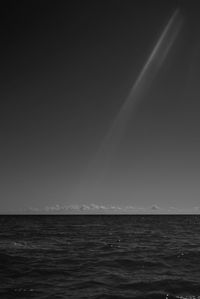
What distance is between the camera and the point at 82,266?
21438 millimetres

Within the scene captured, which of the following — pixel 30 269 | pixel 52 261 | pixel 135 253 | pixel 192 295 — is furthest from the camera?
pixel 135 253

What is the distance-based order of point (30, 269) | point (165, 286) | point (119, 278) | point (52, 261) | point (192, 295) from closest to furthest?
point (192, 295) < point (165, 286) < point (119, 278) < point (30, 269) < point (52, 261)

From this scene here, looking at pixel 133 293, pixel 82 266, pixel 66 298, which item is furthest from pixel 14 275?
pixel 133 293

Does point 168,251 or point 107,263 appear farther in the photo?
point 168,251

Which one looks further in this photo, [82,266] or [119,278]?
[82,266]

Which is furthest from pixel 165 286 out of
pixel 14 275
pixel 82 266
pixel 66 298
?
pixel 14 275

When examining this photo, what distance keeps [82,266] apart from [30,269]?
3.36m

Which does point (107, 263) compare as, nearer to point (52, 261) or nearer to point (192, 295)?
point (52, 261)

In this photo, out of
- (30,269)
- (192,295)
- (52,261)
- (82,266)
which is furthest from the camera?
(52,261)

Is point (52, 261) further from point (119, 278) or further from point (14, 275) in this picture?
point (119, 278)

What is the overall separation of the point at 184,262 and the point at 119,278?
7.25 metres

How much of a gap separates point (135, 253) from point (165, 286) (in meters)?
11.2

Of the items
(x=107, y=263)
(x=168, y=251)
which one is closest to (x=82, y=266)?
(x=107, y=263)

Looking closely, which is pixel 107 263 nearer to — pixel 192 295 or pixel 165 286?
pixel 165 286
